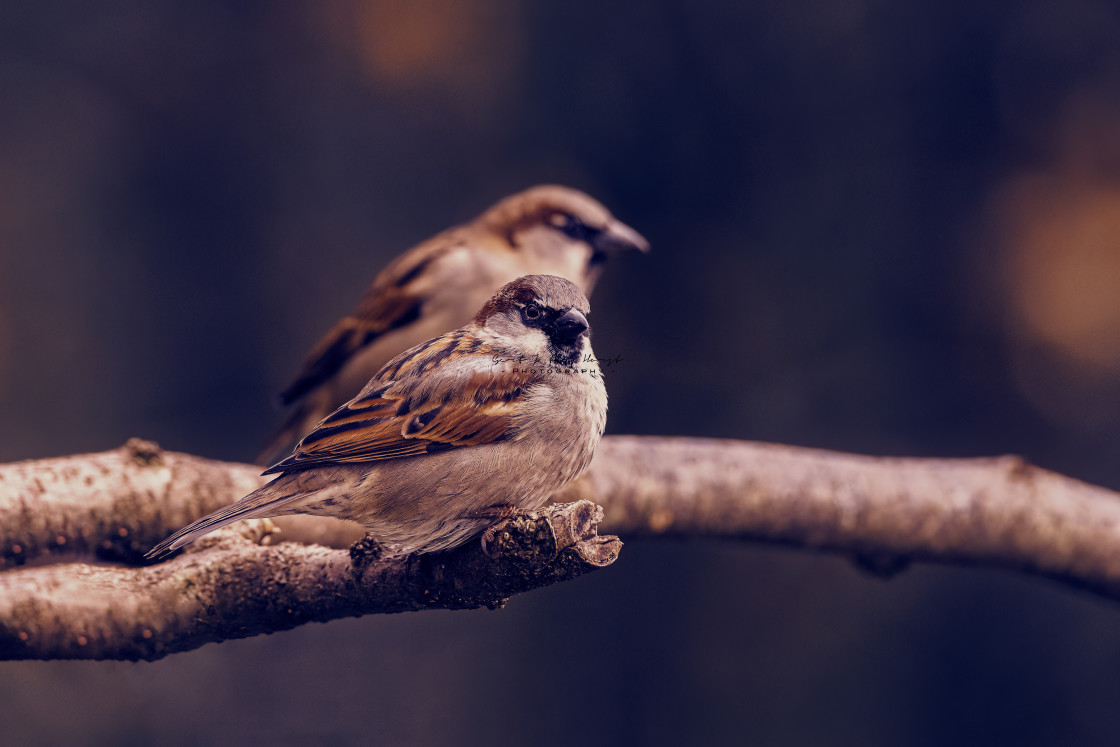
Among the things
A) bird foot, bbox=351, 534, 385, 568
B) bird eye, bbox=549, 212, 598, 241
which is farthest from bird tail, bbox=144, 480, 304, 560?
A: bird eye, bbox=549, 212, 598, 241

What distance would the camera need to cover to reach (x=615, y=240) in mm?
1915

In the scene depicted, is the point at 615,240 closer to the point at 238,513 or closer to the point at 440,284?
the point at 440,284

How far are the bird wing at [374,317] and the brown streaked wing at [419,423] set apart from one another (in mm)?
899

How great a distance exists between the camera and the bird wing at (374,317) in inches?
76.1

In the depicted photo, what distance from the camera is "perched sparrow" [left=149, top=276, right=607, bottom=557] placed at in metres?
1.01

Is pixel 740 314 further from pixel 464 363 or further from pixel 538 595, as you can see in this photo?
pixel 464 363

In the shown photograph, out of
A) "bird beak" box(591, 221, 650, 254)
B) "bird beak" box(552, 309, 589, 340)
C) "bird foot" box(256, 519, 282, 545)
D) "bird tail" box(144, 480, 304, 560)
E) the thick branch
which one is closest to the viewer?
"bird tail" box(144, 480, 304, 560)

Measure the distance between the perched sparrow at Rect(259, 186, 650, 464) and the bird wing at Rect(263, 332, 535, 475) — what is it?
858mm

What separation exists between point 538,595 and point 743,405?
0.70 meters

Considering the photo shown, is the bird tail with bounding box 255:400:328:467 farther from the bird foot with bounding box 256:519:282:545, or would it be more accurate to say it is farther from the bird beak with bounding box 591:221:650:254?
the bird beak with bounding box 591:221:650:254

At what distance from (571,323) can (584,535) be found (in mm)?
242

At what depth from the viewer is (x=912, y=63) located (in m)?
2.27

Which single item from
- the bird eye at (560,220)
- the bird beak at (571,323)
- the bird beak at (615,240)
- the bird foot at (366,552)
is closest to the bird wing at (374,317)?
the bird eye at (560,220)

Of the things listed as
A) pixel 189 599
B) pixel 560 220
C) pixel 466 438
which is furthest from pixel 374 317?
pixel 466 438
